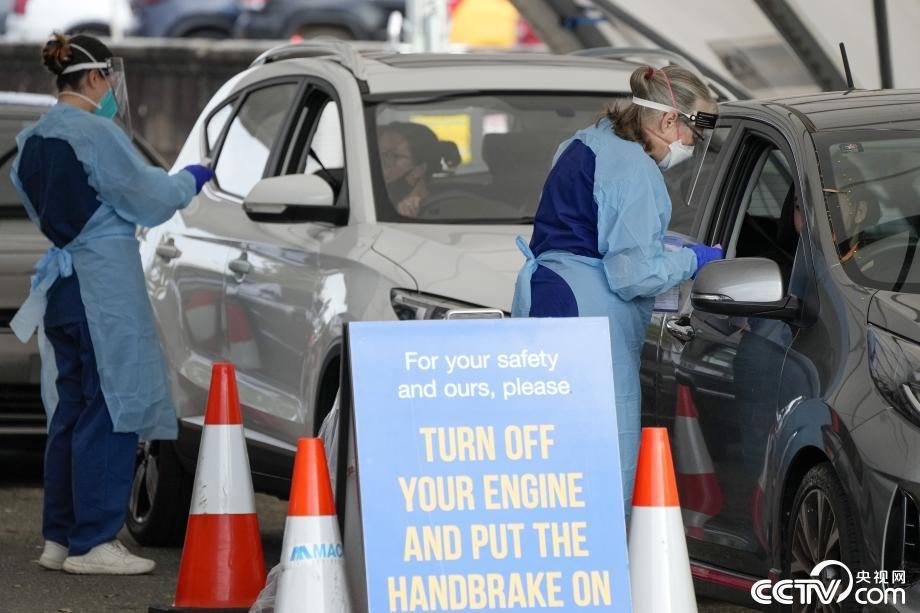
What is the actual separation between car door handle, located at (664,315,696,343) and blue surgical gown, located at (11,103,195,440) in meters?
2.28

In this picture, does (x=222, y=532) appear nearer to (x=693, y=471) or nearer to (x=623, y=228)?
(x=693, y=471)

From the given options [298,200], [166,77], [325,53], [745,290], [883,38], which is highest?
[166,77]

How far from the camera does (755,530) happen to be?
19.7ft

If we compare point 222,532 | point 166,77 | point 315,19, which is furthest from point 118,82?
point 315,19

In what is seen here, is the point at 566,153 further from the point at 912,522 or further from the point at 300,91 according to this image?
the point at 300,91

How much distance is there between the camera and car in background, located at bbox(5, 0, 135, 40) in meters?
26.5

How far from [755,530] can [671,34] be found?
762 cm

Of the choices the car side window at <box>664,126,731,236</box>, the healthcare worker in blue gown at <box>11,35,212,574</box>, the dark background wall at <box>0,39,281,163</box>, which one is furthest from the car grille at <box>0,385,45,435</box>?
the dark background wall at <box>0,39,281,163</box>

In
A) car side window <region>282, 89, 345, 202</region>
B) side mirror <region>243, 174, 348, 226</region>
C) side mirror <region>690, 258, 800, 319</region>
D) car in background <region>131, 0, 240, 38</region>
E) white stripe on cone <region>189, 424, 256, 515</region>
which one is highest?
car in background <region>131, 0, 240, 38</region>

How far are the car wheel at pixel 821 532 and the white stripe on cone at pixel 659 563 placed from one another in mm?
381

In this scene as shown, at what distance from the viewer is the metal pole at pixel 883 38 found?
11.1 m

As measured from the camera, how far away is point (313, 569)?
5.25 m

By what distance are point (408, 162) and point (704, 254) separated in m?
2.35

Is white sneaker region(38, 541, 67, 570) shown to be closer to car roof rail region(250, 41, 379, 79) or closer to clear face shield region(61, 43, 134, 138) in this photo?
clear face shield region(61, 43, 134, 138)
